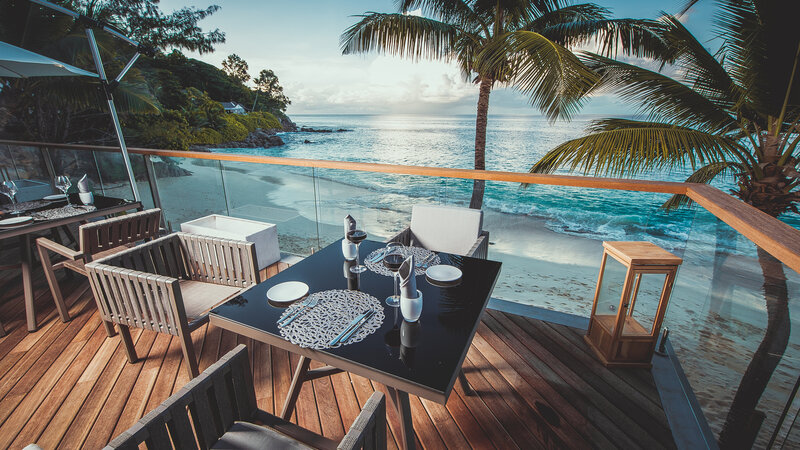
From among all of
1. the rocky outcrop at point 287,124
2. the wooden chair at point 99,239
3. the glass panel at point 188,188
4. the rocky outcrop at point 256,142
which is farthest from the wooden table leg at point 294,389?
the rocky outcrop at point 287,124

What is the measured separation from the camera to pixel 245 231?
10.3 feet

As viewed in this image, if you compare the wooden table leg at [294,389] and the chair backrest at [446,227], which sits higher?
the chair backrest at [446,227]

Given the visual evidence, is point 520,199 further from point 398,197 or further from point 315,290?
point 315,290

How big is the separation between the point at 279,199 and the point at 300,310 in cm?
267

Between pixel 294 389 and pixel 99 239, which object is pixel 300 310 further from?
pixel 99 239

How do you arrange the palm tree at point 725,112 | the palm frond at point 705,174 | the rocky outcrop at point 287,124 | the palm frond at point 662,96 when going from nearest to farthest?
the palm tree at point 725,112 → the palm frond at point 705,174 → the palm frond at point 662,96 → the rocky outcrop at point 287,124

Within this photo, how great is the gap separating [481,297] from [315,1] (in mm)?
13284

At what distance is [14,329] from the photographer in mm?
2326

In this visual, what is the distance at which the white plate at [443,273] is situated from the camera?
58.1 inches

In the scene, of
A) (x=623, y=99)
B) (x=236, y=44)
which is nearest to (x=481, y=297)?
(x=623, y=99)

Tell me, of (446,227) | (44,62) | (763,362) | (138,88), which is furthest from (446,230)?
(138,88)

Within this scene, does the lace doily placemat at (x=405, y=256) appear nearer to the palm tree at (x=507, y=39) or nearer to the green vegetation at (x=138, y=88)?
the palm tree at (x=507, y=39)

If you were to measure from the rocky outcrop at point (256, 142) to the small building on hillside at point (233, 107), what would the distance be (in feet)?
5.06

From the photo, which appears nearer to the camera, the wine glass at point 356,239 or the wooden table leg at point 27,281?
the wine glass at point 356,239
